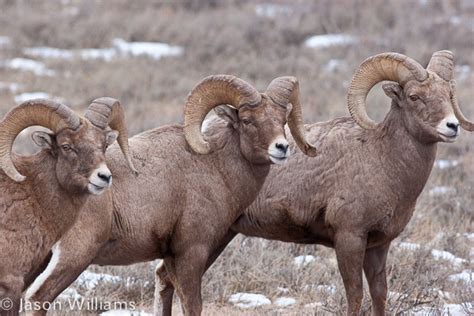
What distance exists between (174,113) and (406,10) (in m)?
9.87

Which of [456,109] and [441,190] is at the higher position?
[456,109]

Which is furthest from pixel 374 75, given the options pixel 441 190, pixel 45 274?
pixel 441 190

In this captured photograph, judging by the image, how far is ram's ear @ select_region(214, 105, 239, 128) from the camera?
7723 millimetres

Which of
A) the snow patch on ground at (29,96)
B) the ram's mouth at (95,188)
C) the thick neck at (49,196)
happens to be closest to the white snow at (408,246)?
the thick neck at (49,196)

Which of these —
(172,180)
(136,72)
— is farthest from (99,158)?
(136,72)

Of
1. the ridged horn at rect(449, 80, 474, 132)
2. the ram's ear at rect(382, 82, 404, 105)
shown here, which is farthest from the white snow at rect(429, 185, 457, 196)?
the ram's ear at rect(382, 82, 404, 105)

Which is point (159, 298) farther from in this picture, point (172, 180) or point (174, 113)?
point (174, 113)

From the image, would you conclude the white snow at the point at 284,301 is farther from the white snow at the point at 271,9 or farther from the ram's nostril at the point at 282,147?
the white snow at the point at 271,9

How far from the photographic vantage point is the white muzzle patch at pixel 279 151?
731 cm

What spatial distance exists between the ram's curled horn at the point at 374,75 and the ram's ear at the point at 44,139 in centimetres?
260

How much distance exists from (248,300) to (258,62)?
1391 cm

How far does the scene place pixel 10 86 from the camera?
20.5m

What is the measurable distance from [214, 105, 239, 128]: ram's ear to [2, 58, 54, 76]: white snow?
1466cm

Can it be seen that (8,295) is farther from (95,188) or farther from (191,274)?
(191,274)
